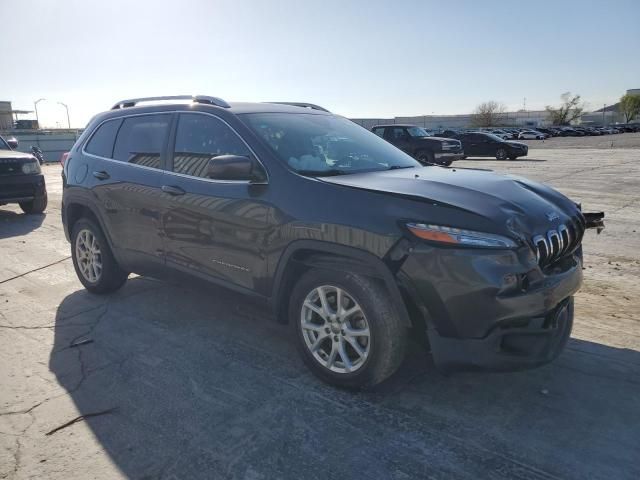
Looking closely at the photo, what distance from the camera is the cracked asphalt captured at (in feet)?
8.55

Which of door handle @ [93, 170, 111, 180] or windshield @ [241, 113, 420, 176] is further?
door handle @ [93, 170, 111, 180]

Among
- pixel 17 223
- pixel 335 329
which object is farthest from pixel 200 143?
pixel 17 223

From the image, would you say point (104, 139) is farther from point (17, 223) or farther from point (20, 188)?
point (20, 188)

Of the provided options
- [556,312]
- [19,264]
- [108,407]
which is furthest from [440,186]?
[19,264]

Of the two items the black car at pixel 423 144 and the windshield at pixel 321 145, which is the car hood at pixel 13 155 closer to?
the windshield at pixel 321 145

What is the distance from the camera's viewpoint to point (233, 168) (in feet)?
11.0

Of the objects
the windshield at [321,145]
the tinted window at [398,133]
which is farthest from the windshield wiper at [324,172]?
the tinted window at [398,133]

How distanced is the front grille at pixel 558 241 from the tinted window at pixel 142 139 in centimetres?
303

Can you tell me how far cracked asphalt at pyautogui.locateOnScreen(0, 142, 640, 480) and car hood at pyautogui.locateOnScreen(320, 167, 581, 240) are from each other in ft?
3.56

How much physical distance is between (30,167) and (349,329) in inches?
374

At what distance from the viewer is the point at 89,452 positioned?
2.75 m

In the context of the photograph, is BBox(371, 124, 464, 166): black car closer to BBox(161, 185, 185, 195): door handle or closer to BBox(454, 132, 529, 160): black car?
BBox(454, 132, 529, 160): black car

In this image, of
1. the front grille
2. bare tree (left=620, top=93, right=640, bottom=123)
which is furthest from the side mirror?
bare tree (left=620, top=93, right=640, bottom=123)

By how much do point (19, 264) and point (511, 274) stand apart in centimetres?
627
